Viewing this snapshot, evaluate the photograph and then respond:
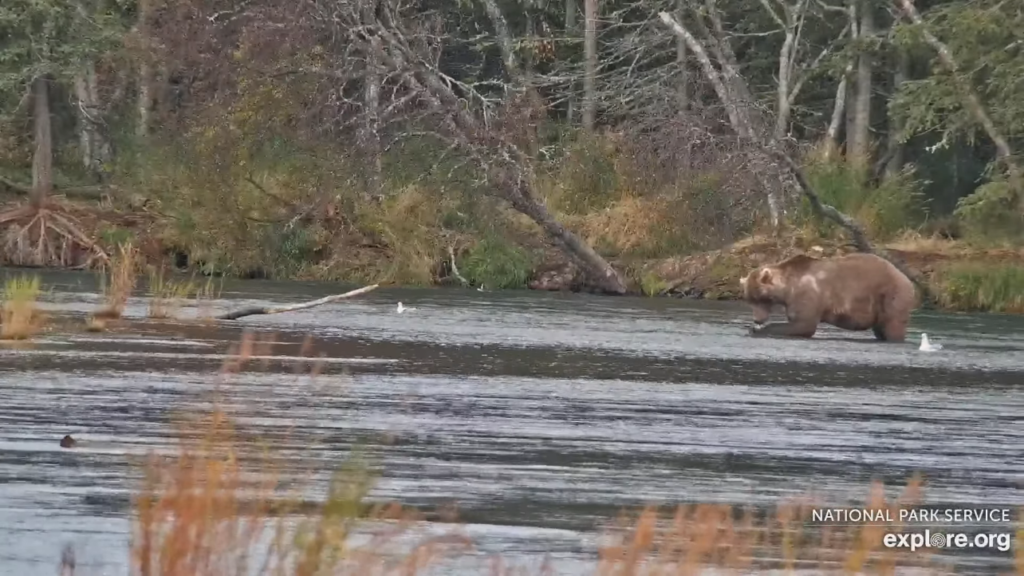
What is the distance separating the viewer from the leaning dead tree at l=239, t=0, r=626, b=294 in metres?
29.4

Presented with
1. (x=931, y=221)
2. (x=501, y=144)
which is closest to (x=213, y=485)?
(x=501, y=144)

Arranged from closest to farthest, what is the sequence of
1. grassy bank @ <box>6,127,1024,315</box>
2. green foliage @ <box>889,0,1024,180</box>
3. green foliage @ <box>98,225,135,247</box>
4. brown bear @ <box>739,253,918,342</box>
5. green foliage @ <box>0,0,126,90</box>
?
brown bear @ <box>739,253,918,342</box> < green foliage @ <box>889,0,1024,180</box> < grassy bank @ <box>6,127,1024,315</box> < green foliage @ <box>98,225,135,247</box> < green foliage @ <box>0,0,126,90</box>

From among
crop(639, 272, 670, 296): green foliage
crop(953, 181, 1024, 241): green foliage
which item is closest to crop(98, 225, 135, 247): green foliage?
crop(639, 272, 670, 296): green foliage

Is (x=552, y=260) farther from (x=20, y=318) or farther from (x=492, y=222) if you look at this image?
(x=20, y=318)

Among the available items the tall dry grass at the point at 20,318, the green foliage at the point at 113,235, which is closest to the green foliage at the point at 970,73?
the green foliage at the point at 113,235

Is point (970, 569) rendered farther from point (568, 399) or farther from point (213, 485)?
point (568, 399)

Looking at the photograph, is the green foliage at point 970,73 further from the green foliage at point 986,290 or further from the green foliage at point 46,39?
the green foliage at point 46,39

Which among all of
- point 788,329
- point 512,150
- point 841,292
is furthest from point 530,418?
point 512,150

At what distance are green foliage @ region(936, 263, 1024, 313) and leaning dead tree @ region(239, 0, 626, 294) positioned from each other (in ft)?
18.4

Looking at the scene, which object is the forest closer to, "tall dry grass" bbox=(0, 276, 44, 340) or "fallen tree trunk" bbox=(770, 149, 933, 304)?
"fallen tree trunk" bbox=(770, 149, 933, 304)

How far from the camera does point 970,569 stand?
7.70m

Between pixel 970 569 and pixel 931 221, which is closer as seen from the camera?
pixel 970 569

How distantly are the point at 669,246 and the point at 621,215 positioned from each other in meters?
1.17

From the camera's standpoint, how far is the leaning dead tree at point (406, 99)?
29.4 meters
